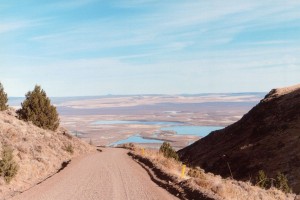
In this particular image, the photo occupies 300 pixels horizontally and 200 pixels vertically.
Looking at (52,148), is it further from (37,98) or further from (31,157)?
(37,98)

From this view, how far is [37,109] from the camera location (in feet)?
152

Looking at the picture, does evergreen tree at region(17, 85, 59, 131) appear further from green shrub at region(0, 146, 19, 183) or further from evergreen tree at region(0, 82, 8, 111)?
green shrub at region(0, 146, 19, 183)

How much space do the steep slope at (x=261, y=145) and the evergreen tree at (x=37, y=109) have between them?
25703 mm

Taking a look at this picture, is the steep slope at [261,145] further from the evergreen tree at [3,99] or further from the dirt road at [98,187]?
the evergreen tree at [3,99]

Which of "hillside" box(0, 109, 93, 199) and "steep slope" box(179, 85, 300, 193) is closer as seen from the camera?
"hillside" box(0, 109, 93, 199)

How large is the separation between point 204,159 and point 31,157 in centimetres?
4114

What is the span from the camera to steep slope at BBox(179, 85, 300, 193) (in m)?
44.7

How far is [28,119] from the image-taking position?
45.6 meters

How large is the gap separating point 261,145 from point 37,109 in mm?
32992

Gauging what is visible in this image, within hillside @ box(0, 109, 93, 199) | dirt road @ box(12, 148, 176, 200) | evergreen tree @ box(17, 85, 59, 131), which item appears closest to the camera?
dirt road @ box(12, 148, 176, 200)

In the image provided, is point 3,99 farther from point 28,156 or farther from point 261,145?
point 261,145

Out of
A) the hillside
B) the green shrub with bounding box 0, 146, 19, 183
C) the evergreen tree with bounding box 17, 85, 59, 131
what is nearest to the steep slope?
the hillside

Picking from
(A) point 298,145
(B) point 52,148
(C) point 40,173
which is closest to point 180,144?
(A) point 298,145

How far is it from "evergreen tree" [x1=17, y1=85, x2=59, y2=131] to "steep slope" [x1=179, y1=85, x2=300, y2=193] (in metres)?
25.7
